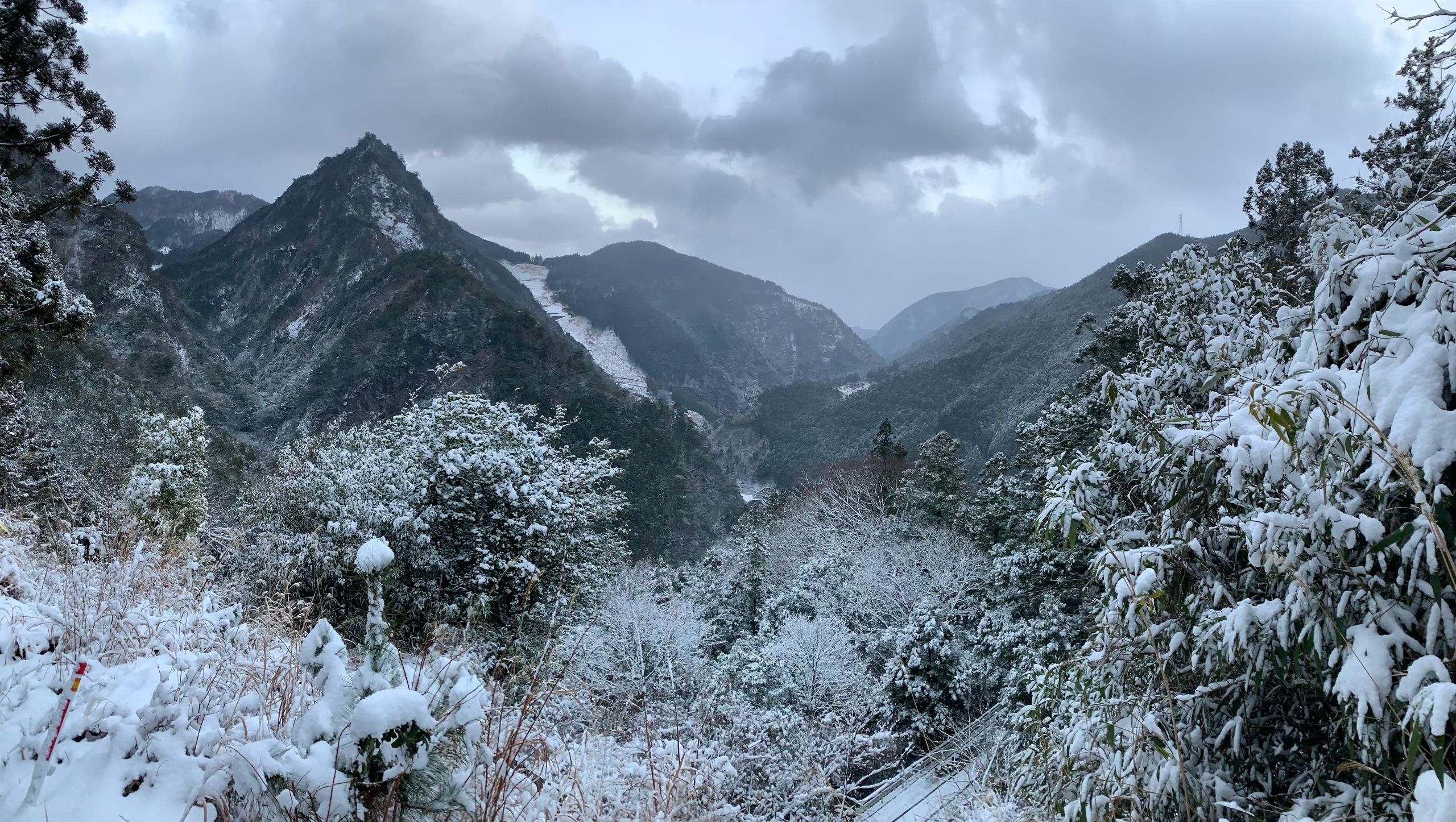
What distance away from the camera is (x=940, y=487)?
2142 centimetres

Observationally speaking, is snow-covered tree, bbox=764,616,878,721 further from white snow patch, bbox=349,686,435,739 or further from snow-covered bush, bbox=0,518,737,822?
white snow patch, bbox=349,686,435,739

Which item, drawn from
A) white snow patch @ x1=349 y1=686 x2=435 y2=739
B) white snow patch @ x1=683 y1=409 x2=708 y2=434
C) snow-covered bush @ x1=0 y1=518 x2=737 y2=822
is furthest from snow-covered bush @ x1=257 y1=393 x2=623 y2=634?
white snow patch @ x1=683 y1=409 x2=708 y2=434

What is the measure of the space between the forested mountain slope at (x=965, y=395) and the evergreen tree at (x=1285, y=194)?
4401 centimetres

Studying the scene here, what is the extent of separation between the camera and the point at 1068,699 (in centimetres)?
410

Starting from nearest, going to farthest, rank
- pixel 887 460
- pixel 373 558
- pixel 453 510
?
pixel 373 558
pixel 453 510
pixel 887 460

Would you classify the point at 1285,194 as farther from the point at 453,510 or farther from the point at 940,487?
the point at 453,510

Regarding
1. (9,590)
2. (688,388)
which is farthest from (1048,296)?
(9,590)

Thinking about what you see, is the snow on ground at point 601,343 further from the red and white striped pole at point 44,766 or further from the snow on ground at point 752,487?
the red and white striped pole at point 44,766

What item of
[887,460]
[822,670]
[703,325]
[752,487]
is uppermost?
[703,325]

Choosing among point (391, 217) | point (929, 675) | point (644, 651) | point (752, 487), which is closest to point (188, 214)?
point (391, 217)

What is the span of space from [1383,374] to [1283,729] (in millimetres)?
1483

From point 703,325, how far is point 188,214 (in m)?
101

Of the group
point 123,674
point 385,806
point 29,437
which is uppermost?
point 29,437

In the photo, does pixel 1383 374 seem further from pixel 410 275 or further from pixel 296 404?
pixel 410 275
